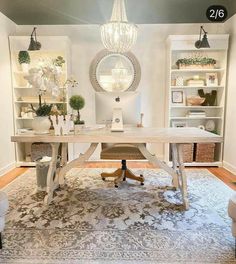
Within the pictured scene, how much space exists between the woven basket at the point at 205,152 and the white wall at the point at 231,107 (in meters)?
0.23

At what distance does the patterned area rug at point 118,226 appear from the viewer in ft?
5.35

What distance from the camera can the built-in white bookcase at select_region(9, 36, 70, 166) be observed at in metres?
3.74

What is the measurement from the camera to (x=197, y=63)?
384 centimetres

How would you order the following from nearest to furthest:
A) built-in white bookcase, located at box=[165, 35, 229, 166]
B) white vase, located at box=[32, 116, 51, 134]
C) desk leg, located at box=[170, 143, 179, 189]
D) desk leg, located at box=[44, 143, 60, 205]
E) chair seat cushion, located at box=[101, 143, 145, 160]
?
white vase, located at box=[32, 116, 51, 134] → desk leg, located at box=[44, 143, 60, 205] → desk leg, located at box=[170, 143, 179, 189] → chair seat cushion, located at box=[101, 143, 145, 160] → built-in white bookcase, located at box=[165, 35, 229, 166]

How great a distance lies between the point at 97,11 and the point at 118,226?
3.01 meters

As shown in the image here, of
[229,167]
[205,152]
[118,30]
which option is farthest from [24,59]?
[229,167]

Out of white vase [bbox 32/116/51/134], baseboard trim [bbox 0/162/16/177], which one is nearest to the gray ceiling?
white vase [bbox 32/116/51/134]

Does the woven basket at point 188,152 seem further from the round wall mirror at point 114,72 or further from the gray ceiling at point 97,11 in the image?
the gray ceiling at point 97,11

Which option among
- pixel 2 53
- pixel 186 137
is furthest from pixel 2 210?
pixel 2 53

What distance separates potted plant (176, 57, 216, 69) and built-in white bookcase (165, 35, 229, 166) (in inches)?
2.4

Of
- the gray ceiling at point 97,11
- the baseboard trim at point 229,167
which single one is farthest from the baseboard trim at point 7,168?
the baseboard trim at point 229,167

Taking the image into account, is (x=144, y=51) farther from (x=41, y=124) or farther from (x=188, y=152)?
(x=41, y=124)

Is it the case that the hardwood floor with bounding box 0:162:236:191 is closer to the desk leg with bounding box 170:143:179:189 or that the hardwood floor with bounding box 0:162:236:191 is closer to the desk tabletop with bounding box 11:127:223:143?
the desk leg with bounding box 170:143:179:189

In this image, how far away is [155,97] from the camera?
13.8 feet
